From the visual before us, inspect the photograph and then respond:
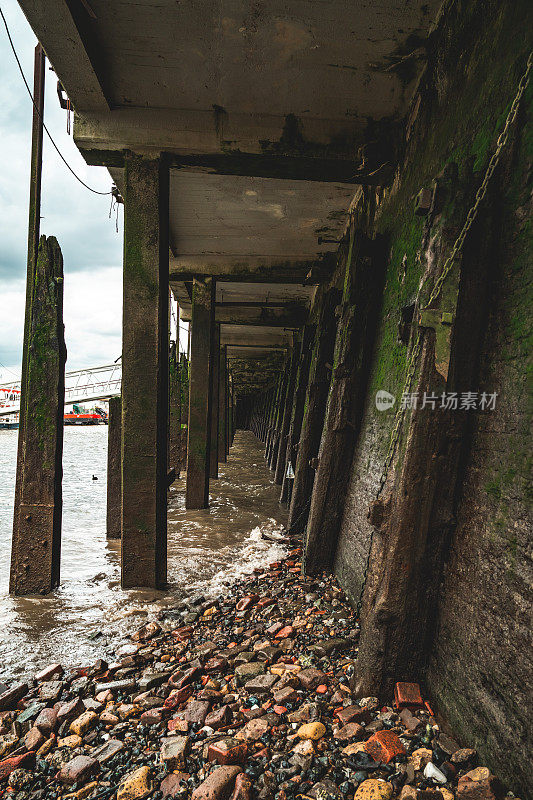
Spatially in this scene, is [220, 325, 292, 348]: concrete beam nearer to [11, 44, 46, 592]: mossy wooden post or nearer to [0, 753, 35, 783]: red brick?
[11, 44, 46, 592]: mossy wooden post

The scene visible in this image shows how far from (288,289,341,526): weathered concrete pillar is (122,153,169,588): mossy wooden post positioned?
2.02 m

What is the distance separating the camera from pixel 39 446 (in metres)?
3.78

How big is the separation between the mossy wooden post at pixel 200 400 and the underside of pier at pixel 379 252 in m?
1.43

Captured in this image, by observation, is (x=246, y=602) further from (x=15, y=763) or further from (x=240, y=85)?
(x=240, y=85)

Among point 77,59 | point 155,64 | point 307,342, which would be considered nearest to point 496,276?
point 155,64

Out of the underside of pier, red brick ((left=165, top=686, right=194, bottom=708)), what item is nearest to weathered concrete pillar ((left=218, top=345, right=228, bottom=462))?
the underside of pier

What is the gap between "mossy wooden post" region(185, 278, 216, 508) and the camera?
696 cm

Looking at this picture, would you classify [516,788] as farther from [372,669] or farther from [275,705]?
[275,705]

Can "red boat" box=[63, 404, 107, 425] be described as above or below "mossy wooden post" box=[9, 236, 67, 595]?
below

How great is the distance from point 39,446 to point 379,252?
3.35 metres

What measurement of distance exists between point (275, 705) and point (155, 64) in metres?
4.08

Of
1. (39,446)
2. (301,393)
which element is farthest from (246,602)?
(301,393)

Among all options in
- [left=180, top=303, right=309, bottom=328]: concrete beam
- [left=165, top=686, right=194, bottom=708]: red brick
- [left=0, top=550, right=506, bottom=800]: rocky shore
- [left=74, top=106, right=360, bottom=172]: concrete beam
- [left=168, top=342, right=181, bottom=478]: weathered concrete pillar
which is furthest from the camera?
[left=168, top=342, right=181, bottom=478]: weathered concrete pillar

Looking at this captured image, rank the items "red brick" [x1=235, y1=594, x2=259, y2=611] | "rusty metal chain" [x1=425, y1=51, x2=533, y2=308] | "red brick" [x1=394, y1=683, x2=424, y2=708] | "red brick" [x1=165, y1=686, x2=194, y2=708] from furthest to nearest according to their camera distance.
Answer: "red brick" [x1=235, y1=594, x2=259, y2=611] < "red brick" [x1=165, y1=686, x2=194, y2=708] < "red brick" [x1=394, y1=683, x2=424, y2=708] < "rusty metal chain" [x1=425, y1=51, x2=533, y2=308]
